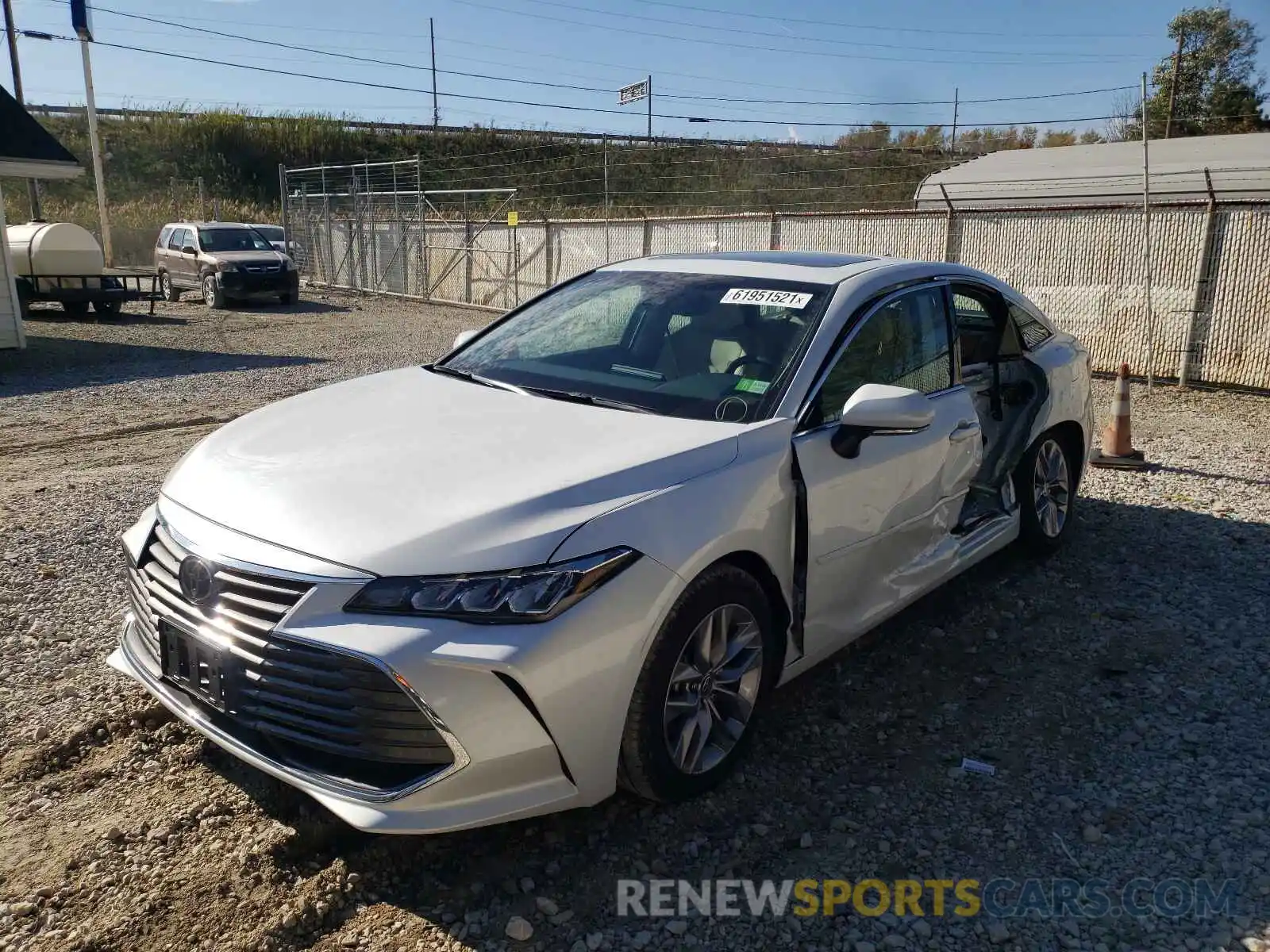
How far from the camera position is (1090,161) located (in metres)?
18.0

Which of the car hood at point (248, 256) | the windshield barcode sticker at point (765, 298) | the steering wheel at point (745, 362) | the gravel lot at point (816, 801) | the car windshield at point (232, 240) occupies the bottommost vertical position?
the gravel lot at point (816, 801)

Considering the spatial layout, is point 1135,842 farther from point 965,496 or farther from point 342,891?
point 342,891

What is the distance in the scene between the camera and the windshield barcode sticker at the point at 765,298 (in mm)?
A: 3787

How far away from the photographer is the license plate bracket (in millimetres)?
2607

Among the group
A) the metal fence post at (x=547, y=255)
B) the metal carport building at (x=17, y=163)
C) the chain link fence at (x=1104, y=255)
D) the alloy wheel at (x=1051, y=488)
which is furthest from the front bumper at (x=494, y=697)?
the metal fence post at (x=547, y=255)

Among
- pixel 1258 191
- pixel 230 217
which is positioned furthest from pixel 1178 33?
pixel 230 217

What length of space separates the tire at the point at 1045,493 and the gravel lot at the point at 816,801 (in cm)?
16

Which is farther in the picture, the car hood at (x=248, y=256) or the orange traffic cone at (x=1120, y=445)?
the car hood at (x=248, y=256)

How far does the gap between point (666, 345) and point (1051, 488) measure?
272 centimetres

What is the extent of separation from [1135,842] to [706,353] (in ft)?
7.08

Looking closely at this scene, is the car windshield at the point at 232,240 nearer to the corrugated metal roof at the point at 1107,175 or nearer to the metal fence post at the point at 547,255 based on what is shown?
the metal fence post at the point at 547,255

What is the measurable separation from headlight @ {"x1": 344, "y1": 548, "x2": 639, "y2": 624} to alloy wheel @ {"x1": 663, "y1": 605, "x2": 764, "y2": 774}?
0.52m

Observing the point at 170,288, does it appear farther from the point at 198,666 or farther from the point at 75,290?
the point at 198,666

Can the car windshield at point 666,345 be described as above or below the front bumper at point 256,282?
above
